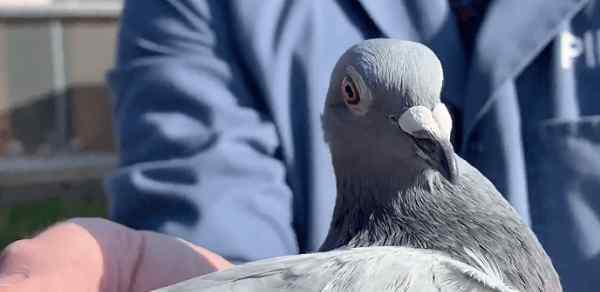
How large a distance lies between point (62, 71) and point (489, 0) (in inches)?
131

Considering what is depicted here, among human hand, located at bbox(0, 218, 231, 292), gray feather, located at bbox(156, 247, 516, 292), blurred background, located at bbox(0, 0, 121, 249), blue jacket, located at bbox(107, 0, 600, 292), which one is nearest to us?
gray feather, located at bbox(156, 247, 516, 292)

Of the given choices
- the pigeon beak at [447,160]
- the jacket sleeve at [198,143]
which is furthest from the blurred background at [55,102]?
the pigeon beak at [447,160]

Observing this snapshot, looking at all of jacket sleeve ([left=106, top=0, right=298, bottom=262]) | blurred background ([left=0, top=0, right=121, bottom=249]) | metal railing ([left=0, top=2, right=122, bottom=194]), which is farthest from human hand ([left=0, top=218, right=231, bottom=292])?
metal railing ([left=0, top=2, right=122, bottom=194])

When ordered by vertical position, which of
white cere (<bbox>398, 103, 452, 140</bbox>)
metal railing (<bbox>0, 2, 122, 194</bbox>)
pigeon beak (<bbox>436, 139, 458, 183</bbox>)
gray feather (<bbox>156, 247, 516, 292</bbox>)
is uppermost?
white cere (<bbox>398, 103, 452, 140</bbox>)

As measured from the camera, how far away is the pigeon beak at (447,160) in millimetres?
1109

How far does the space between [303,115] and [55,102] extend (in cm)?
325

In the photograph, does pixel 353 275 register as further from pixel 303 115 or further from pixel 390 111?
pixel 303 115

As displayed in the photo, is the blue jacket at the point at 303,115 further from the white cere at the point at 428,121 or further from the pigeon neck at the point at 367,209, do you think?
the white cere at the point at 428,121

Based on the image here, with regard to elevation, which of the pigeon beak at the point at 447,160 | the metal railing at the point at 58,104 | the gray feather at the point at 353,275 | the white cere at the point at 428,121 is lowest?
the metal railing at the point at 58,104

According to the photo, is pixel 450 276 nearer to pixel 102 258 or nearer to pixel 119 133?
pixel 102 258

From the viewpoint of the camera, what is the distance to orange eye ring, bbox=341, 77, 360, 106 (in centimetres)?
123

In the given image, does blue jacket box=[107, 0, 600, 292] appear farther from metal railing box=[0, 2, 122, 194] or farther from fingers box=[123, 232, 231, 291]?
metal railing box=[0, 2, 122, 194]

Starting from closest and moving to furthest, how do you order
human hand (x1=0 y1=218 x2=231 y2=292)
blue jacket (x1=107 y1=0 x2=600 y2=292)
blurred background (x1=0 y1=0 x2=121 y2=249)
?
human hand (x1=0 y1=218 x2=231 y2=292) → blue jacket (x1=107 y1=0 x2=600 y2=292) → blurred background (x1=0 y1=0 x2=121 y2=249)

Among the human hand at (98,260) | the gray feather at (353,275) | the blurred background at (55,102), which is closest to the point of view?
the gray feather at (353,275)
